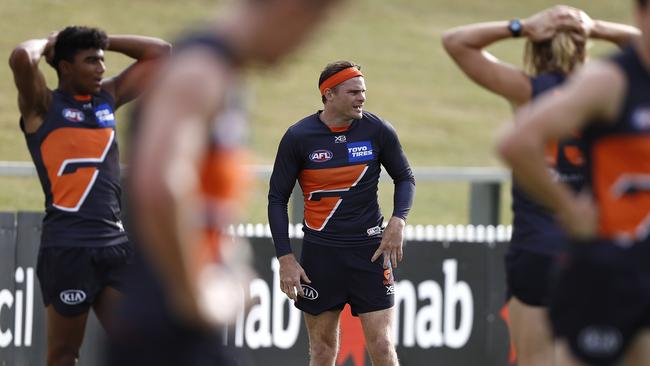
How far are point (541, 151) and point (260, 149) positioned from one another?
16.0m

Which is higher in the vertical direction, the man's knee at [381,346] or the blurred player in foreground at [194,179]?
the blurred player in foreground at [194,179]

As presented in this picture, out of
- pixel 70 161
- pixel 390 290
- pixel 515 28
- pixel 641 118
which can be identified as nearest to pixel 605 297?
pixel 641 118

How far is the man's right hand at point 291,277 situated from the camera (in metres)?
8.45

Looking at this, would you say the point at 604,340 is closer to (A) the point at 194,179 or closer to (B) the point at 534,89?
(B) the point at 534,89

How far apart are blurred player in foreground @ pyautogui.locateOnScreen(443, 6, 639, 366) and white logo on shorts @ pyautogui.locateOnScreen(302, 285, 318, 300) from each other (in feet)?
7.22

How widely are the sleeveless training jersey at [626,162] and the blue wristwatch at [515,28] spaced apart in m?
1.58

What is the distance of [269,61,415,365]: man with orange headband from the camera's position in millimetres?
8477

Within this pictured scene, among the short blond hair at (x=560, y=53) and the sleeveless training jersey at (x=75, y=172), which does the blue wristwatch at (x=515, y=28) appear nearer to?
the short blond hair at (x=560, y=53)

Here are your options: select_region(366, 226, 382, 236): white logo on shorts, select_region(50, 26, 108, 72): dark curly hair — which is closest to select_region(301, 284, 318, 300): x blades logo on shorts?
select_region(366, 226, 382, 236): white logo on shorts

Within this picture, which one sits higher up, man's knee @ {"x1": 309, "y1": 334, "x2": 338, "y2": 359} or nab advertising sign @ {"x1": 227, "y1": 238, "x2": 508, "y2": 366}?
man's knee @ {"x1": 309, "y1": 334, "x2": 338, "y2": 359}

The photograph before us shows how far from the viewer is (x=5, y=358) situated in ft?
32.7

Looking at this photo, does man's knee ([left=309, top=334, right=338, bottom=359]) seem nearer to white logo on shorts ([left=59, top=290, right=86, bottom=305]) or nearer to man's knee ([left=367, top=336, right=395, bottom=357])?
man's knee ([left=367, top=336, right=395, bottom=357])

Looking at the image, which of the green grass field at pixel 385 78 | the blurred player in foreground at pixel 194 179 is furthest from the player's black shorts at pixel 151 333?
the green grass field at pixel 385 78

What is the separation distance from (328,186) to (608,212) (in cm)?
404
